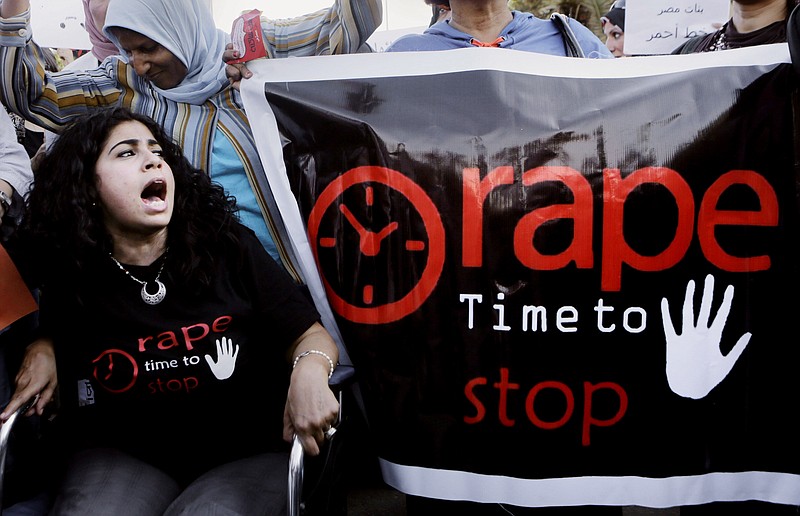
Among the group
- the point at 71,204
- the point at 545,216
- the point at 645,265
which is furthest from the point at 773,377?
the point at 71,204

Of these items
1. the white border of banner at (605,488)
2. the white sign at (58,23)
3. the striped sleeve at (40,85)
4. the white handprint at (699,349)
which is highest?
the white sign at (58,23)

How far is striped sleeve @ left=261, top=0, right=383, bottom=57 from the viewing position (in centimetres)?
188

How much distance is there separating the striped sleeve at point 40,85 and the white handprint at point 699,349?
172cm

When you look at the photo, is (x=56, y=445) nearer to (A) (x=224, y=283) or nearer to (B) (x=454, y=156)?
(A) (x=224, y=283)

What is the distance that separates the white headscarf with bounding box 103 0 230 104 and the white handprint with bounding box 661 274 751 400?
1.44 m

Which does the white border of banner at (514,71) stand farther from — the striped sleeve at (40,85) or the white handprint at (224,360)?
the striped sleeve at (40,85)

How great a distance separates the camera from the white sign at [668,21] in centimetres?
243

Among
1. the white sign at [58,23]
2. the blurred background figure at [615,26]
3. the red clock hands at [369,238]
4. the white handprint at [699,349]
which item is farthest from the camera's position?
the blurred background figure at [615,26]

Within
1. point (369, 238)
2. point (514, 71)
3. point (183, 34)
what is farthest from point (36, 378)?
point (514, 71)

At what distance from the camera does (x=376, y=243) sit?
1725 millimetres

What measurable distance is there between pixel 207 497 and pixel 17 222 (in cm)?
93

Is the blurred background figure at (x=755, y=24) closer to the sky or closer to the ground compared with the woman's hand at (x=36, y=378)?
closer to the sky

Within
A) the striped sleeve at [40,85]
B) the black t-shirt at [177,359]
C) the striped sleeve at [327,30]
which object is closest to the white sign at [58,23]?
the striped sleeve at [40,85]

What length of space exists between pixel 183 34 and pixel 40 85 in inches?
17.0
